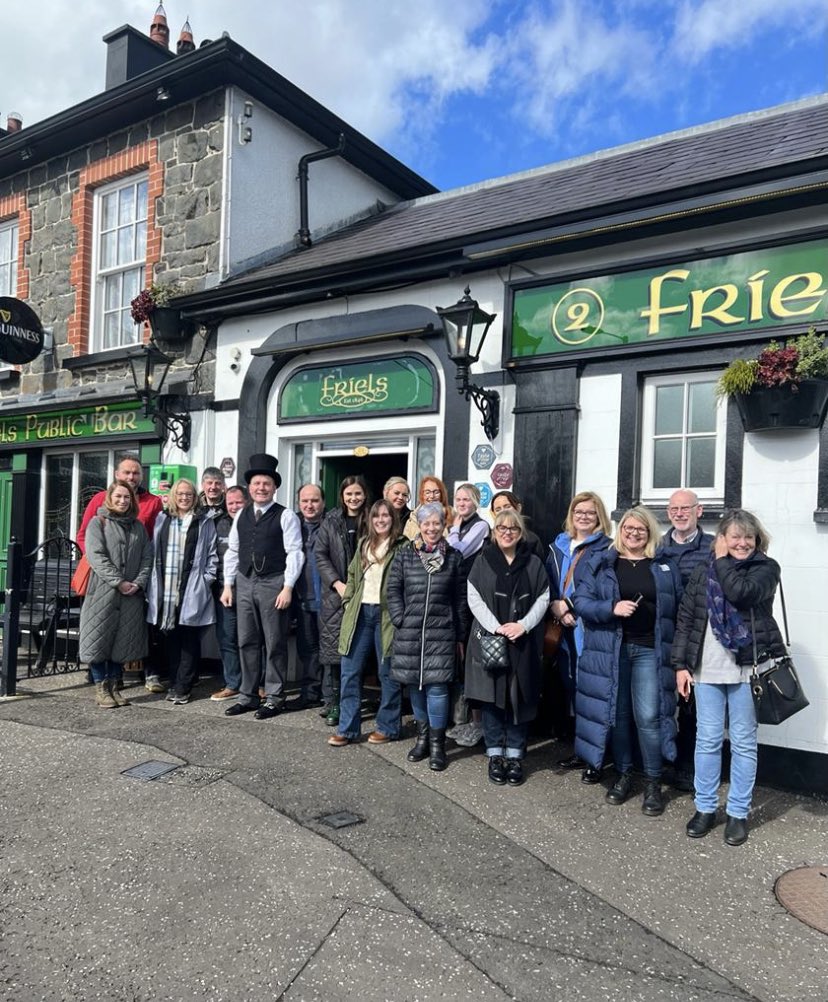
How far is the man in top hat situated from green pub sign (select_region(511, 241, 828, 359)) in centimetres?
231

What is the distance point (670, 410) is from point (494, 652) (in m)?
2.37

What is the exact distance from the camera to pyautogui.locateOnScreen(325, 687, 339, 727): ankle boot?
578 centimetres

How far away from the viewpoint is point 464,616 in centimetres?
495

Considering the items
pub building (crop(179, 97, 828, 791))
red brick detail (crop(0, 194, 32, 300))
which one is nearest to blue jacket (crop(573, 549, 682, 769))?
pub building (crop(179, 97, 828, 791))

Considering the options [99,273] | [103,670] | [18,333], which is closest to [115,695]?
[103,670]

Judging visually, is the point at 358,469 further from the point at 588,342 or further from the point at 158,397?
the point at 588,342

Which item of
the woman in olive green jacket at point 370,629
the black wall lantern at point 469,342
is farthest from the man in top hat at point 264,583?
the black wall lantern at point 469,342

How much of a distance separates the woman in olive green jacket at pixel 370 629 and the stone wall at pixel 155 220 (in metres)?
3.75

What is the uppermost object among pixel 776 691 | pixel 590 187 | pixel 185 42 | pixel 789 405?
pixel 185 42

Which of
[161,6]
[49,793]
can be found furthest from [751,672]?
[161,6]

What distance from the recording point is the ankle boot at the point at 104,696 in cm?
619

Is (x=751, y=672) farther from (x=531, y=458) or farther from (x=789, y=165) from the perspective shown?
(x=789, y=165)

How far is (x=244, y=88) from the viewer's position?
8.51 meters

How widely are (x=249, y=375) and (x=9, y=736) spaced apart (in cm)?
405
